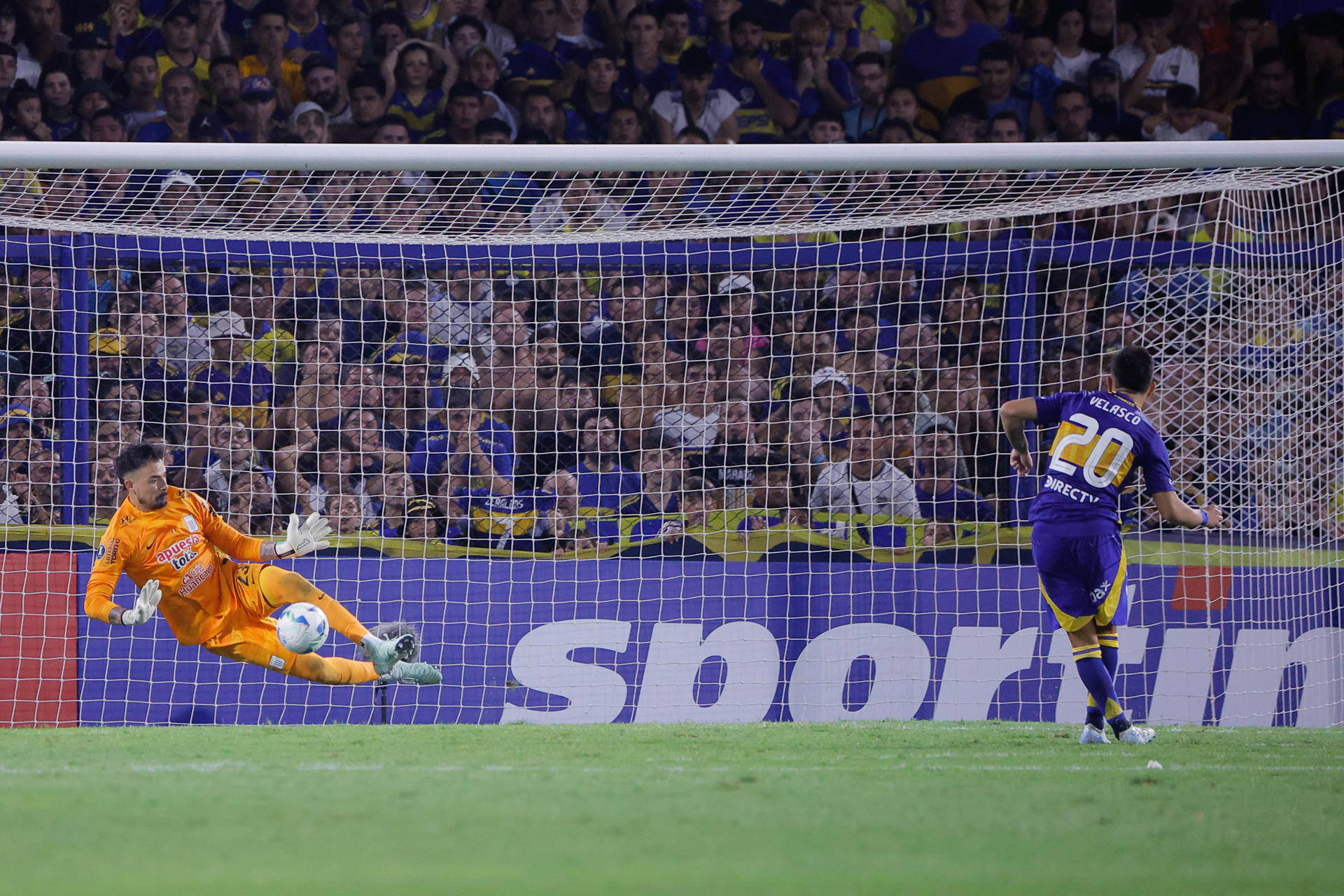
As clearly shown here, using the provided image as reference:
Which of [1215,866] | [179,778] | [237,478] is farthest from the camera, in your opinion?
[237,478]

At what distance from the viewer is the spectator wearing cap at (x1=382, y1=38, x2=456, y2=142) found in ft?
32.3

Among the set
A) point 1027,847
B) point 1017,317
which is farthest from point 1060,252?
point 1027,847

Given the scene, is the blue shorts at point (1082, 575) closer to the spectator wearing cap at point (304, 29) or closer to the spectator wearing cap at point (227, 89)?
the spectator wearing cap at point (227, 89)

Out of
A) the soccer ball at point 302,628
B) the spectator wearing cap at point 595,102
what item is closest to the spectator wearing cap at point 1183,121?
the spectator wearing cap at point 595,102

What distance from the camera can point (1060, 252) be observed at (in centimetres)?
870

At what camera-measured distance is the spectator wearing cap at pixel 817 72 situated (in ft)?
33.6

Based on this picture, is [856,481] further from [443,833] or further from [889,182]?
[443,833]

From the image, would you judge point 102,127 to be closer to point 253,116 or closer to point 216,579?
point 253,116

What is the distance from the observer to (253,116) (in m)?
9.48

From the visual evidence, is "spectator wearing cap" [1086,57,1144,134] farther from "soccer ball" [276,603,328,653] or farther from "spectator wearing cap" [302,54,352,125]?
"soccer ball" [276,603,328,653]

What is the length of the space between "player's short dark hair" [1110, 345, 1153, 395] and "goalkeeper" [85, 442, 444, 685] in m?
3.24

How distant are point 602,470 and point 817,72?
13.4 feet

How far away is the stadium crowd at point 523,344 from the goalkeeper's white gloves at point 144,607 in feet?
7.33

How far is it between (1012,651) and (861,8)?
18.8ft
